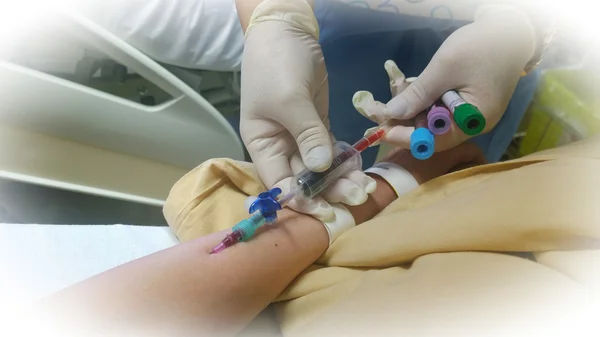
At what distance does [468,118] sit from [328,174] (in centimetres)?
22

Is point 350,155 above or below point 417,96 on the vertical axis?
below

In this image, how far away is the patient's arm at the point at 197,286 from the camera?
60cm

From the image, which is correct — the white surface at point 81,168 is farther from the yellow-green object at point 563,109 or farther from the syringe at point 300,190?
the yellow-green object at point 563,109

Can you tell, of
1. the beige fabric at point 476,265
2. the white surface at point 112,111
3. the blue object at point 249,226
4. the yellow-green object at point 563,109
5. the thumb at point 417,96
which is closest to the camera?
the beige fabric at point 476,265

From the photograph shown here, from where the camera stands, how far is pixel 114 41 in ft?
3.14

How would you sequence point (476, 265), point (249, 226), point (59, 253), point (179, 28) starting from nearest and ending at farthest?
point (476, 265) → point (249, 226) → point (59, 253) → point (179, 28)

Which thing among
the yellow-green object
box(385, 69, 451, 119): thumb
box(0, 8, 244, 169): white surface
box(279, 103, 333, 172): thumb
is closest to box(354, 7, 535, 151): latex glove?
box(385, 69, 451, 119): thumb

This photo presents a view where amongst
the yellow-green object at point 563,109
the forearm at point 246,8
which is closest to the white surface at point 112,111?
the forearm at point 246,8

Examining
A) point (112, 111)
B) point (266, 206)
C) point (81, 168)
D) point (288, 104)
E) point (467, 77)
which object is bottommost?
point (81, 168)

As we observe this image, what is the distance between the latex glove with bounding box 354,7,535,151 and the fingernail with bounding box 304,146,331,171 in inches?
Result: 5.0

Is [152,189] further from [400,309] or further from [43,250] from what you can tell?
[400,309]

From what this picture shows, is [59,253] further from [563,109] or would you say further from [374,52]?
[563,109]

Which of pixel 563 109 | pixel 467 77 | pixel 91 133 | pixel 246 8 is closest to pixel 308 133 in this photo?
pixel 467 77

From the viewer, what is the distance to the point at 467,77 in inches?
31.8
